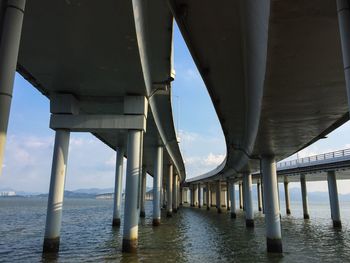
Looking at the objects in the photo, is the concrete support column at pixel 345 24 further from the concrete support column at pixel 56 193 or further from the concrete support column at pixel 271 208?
the concrete support column at pixel 56 193

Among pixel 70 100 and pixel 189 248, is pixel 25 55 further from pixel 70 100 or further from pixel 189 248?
pixel 189 248

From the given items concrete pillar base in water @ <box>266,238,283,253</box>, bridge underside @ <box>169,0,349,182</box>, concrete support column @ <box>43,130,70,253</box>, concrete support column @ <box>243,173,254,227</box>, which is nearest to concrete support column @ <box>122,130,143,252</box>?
concrete support column @ <box>43,130,70,253</box>

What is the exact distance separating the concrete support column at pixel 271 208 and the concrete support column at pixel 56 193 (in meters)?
11.2

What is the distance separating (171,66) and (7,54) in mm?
9709

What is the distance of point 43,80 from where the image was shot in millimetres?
15539

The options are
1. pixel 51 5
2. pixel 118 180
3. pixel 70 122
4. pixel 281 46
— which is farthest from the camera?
pixel 118 180

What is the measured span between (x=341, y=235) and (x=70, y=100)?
73.6ft

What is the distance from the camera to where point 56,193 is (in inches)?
645

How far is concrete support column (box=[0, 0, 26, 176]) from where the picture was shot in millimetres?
5922

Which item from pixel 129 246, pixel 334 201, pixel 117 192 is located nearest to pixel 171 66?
pixel 129 246

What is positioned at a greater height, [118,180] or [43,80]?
[43,80]

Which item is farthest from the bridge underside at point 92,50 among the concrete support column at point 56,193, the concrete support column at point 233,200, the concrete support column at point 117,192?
the concrete support column at point 233,200

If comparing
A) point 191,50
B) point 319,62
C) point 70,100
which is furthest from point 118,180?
point 319,62

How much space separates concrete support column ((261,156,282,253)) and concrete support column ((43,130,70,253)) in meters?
11.2
